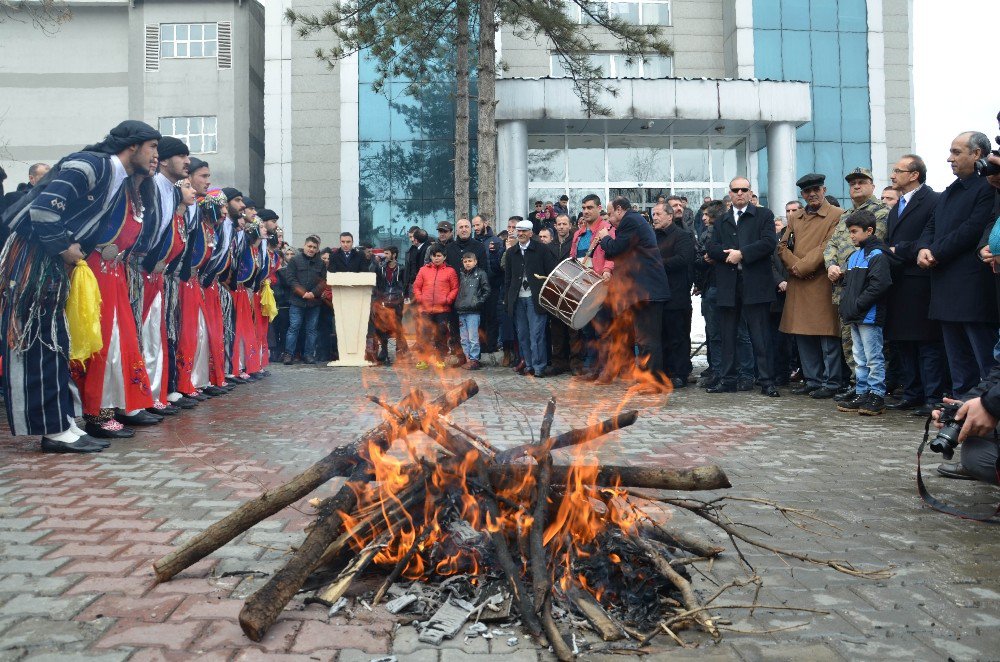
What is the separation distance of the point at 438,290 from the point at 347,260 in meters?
2.73

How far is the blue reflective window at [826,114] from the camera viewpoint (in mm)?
26703

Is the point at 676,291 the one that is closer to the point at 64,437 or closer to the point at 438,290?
the point at 438,290

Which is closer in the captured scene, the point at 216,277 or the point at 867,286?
the point at 867,286

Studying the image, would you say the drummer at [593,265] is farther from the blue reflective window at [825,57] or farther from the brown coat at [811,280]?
the blue reflective window at [825,57]

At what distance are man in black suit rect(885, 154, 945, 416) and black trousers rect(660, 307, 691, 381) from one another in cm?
290

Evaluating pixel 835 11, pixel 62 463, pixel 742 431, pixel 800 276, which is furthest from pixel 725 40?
pixel 62 463

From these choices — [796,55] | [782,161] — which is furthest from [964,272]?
[796,55]

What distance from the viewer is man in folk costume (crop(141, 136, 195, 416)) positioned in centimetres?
753

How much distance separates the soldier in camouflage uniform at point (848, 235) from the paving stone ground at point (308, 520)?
1611mm

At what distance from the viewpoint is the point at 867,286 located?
800 centimetres

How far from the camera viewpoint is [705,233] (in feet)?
38.0

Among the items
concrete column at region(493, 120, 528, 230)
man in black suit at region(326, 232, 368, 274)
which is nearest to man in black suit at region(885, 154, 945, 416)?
man in black suit at region(326, 232, 368, 274)

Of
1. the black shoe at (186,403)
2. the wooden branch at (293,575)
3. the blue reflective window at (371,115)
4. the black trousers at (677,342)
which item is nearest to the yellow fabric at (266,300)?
the black shoe at (186,403)

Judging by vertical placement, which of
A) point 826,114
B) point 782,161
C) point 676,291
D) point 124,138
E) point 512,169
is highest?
point 826,114
